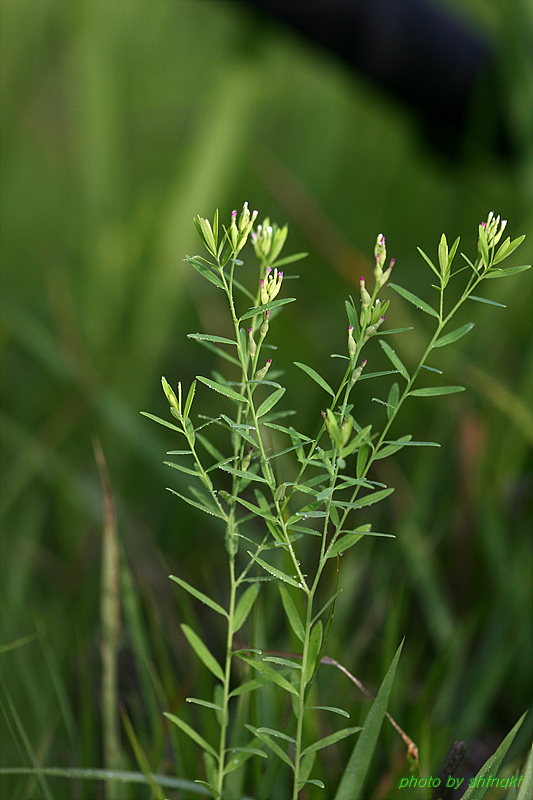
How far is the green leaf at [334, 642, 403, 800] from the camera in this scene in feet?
0.77

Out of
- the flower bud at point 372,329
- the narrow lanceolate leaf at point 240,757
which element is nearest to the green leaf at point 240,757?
the narrow lanceolate leaf at point 240,757

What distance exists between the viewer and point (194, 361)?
0.86 metres

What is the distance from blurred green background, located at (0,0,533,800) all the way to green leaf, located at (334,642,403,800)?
2.0 inches

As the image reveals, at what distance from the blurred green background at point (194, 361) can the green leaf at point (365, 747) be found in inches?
2.0

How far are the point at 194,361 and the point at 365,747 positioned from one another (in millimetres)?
662

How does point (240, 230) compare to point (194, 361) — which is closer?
point (240, 230)

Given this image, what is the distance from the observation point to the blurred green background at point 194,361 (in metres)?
0.38

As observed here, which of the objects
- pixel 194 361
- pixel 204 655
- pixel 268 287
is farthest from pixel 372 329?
pixel 194 361

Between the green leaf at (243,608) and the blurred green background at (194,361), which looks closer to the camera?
the green leaf at (243,608)

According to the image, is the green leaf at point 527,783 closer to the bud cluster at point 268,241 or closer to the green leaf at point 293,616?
the green leaf at point 293,616

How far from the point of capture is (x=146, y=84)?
1.36 m

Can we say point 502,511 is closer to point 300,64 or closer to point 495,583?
point 495,583

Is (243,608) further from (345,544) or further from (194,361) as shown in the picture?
(194,361)

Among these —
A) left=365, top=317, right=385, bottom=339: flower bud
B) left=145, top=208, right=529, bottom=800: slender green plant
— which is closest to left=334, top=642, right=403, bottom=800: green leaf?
left=145, top=208, right=529, bottom=800: slender green plant
